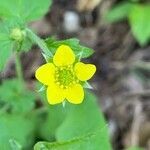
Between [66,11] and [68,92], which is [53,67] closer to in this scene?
[68,92]

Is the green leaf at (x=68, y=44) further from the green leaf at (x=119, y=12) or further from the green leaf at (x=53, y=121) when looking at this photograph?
the green leaf at (x=119, y=12)

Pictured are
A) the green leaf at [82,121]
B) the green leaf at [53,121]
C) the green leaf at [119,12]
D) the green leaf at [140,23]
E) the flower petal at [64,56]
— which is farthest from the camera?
the green leaf at [119,12]

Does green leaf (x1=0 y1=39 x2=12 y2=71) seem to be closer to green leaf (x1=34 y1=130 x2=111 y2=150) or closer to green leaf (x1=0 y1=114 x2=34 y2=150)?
green leaf (x1=34 y1=130 x2=111 y2=150)

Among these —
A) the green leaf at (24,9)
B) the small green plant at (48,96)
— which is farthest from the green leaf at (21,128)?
the green leaf at (24,9)

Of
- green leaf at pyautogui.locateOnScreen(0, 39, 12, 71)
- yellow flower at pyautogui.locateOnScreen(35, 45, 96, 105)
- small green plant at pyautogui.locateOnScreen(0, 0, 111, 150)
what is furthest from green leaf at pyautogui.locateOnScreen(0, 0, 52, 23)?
yellow flower at pyautogui.locateOnScreen(35, 45, 96, 105)

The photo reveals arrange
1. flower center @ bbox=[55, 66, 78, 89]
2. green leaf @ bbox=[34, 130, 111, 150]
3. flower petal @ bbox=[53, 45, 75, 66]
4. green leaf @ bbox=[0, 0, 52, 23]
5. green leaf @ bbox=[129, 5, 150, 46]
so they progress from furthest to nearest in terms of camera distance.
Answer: green leaf @ bbox=[129, 5, 150, 46] < green leaf @ bbox=[0, 0, 52, 23] < flower center @ bbox=[55, 66, 78, 89] < flower petal @ bbox=[53, 45, 75, 66] < green leaf @ bbox=[34, 130, 111, 150]

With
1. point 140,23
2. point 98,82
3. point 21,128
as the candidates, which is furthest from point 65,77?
point 140,23

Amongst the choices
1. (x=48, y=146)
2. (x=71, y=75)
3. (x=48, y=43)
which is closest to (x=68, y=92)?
(x=71, y=75)

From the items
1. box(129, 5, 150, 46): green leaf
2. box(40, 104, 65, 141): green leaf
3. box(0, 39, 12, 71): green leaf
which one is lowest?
box(40, 104, 65, 141): green leaf
